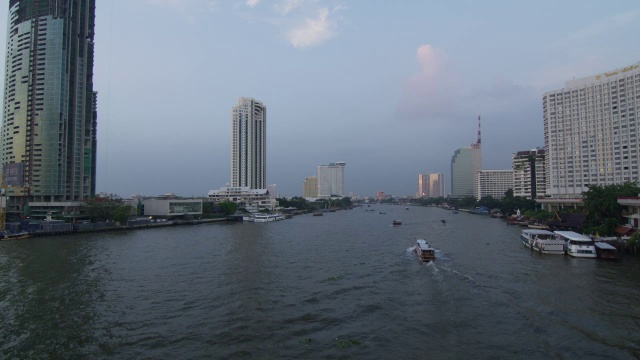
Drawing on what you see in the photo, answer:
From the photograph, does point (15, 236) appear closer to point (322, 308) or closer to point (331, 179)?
point (322, 308)

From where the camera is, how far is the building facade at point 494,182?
11306 cm

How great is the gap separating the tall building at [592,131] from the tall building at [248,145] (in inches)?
2471

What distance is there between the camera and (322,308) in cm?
1199

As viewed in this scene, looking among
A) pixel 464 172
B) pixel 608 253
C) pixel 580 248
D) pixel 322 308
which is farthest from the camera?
pixel 464 172

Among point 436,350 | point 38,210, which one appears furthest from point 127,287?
point 38,210

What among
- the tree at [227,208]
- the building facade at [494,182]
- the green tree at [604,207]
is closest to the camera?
the green tree at [604,207]

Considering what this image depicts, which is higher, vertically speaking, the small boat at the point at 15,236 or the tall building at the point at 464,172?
the tall building at the point at 464,172

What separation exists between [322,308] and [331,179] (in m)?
179

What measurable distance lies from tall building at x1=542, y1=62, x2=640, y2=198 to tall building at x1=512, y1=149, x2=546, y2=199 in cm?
1375

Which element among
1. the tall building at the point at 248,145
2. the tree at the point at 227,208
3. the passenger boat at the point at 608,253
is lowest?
the passenger boat at the point at 608,253

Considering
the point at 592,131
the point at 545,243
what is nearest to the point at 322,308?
the point at 545,243

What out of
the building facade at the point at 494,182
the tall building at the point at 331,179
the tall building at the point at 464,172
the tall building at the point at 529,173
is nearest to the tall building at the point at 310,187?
the tall building at the point at 331,179

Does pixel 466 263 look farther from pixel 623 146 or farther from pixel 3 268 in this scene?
pixel 623 146

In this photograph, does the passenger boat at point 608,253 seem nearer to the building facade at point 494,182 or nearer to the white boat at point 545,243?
the white boat at point 545,243
